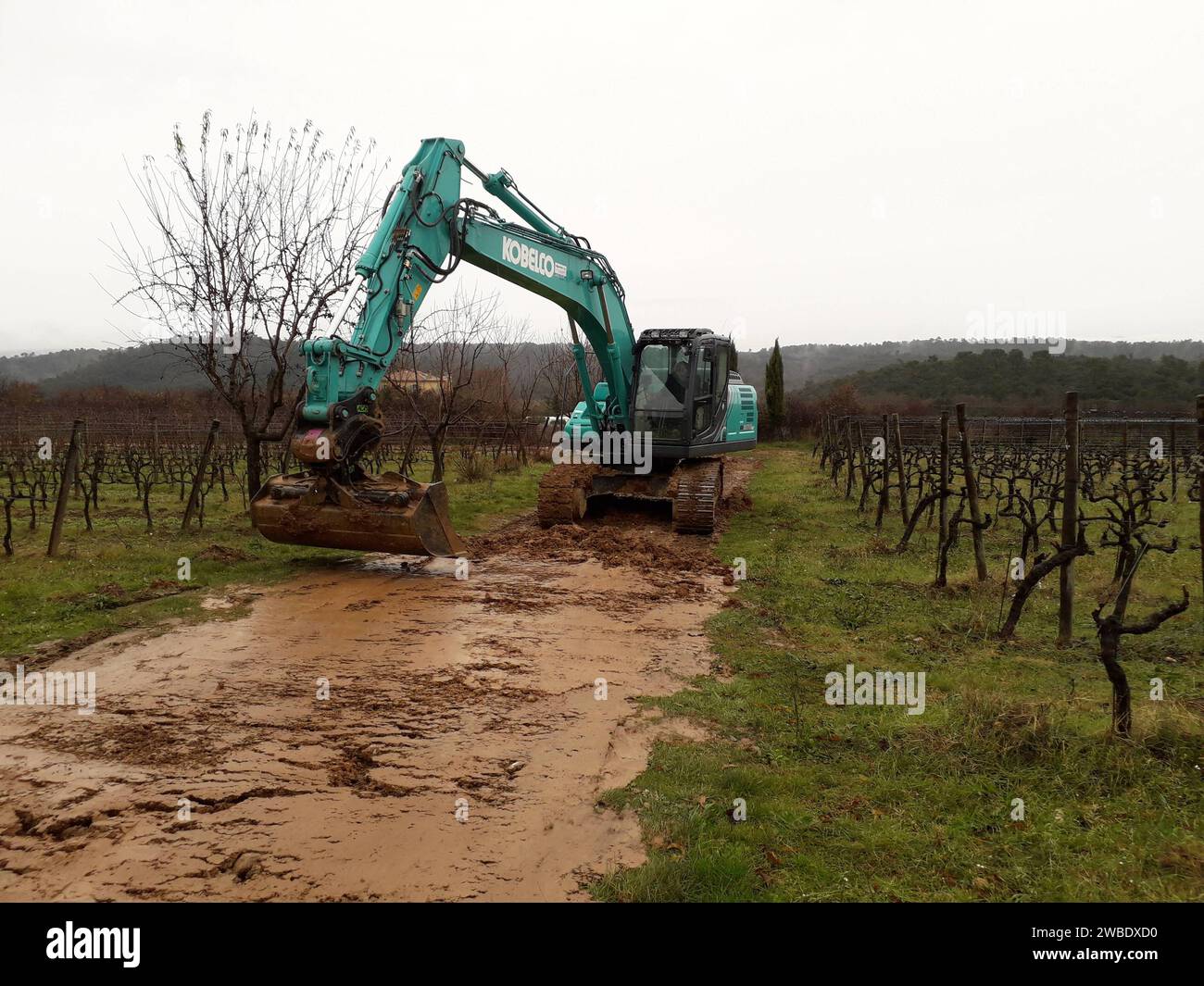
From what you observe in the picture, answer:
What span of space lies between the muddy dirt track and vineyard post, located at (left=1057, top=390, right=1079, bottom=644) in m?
2.89

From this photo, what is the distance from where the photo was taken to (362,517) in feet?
26.8

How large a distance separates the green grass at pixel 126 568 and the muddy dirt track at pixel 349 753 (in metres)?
0.75

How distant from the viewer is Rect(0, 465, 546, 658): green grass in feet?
22.6

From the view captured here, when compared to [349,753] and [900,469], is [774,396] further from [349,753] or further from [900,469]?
[349,753]

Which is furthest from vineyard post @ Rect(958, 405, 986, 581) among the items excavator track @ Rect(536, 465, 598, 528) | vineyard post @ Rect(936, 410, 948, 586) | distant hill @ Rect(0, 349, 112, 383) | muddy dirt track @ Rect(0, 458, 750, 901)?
distant hill @ Rect(0, 349, 112, 383)

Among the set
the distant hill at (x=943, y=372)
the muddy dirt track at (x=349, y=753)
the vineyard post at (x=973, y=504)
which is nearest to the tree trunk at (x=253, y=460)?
the muddy dirt track at (x=349, y=753)

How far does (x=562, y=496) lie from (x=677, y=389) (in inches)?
94.9

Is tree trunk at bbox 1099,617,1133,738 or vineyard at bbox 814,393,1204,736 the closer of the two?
tree trunk at bbox 1099,617,1133,738

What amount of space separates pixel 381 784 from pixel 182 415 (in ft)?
132

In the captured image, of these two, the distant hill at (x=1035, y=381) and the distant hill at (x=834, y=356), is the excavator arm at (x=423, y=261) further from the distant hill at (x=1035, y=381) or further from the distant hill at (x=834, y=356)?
the distant hill at (x=834, y=356)

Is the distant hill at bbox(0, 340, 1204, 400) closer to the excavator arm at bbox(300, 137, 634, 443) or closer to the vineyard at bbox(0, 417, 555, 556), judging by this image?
the vineyard at bbox(0, 417, 555, 556)

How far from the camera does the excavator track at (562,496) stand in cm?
1166

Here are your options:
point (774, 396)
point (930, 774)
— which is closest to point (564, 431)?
point (930, 774)
